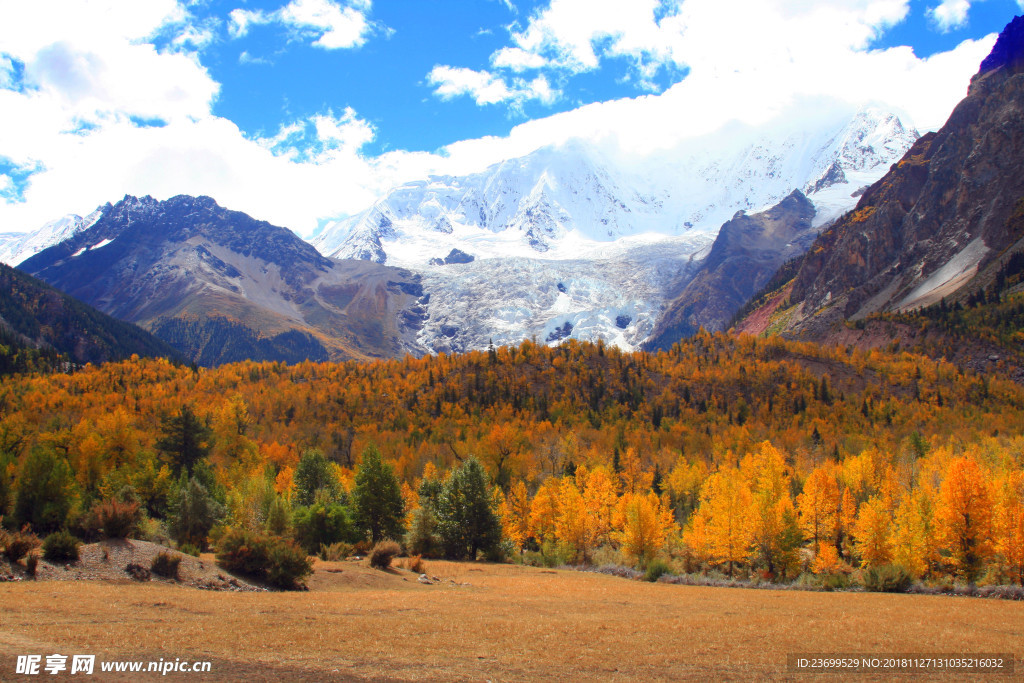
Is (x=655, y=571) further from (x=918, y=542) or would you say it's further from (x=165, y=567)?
(x=165, y=567)

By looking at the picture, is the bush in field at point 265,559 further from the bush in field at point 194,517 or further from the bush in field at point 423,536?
the bush in field at point 423,536

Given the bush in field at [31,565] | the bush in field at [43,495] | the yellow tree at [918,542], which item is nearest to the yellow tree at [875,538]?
the yellow tree at [918,542]

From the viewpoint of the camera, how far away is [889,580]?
37188 mm

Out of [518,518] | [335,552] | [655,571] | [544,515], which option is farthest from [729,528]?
[335,552]

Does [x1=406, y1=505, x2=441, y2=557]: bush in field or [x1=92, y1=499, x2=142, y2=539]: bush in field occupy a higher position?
[x1=92, y1=499, x2=142, y2=539]: bush in field

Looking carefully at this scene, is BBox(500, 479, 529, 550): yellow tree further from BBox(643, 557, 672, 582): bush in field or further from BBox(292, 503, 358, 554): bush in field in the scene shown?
BBox(292, 503, 358, 554): bush in field

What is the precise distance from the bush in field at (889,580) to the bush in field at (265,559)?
3352 cm

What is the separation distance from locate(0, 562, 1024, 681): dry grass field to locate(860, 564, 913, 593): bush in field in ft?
25.3

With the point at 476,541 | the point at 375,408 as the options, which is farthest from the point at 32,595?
the point at 375,408

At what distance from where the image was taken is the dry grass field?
14.7 metres

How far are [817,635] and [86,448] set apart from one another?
7141 cm

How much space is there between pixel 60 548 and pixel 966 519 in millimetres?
52172

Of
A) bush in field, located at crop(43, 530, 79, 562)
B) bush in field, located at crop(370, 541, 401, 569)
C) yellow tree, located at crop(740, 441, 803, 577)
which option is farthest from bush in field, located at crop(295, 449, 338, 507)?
yellow tree, located at crop(740, 441, 803, 577)

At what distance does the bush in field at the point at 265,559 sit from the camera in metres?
27.3
